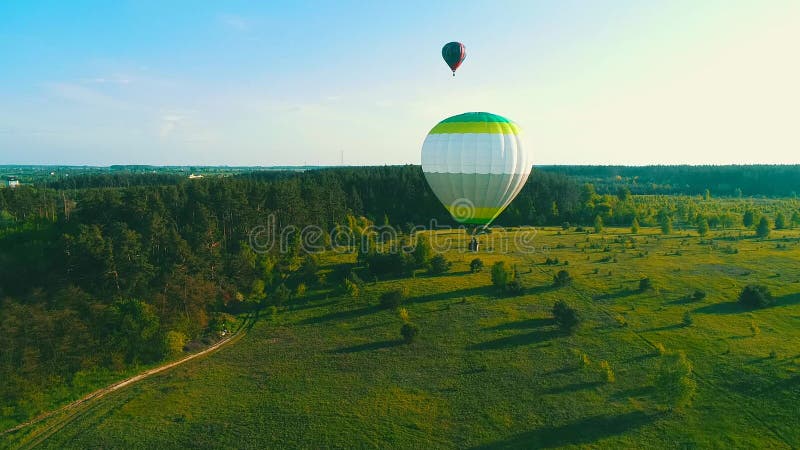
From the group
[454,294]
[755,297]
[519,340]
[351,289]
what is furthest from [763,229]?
[351,289]

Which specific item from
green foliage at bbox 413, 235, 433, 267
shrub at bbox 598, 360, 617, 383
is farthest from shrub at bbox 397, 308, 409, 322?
shrub at bbox 598, 360, 617, 383

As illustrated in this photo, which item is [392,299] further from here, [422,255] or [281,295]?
[422,255]

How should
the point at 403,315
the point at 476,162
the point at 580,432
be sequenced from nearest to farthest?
the point at 580,432 → the point at 476,162 → the point at 403,315

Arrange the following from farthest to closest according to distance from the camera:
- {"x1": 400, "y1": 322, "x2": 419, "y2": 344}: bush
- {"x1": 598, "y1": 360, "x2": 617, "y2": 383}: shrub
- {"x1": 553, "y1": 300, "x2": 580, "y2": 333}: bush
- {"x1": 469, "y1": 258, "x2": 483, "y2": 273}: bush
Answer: {"x1": 469, "y1": 258, "x2": 483, "y2": 273}: bush
{"x1": 553, "y1": 300, "x2": 580, "y2": 333}: bush
{"x1": 400, "y1": 322, "x2": 419, "y2": 344}: bush
{"x1": 598, "y1": 360, "x2": 617, "y2": 383}: shrub

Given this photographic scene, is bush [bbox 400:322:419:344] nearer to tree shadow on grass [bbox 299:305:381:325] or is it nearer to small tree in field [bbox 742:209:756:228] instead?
tree shadow on grass [bbox 299:305:381:325]

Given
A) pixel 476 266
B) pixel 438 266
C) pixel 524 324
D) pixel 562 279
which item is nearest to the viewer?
pixel 524 324

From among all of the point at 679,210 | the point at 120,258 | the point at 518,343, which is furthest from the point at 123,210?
the point at 679,210
